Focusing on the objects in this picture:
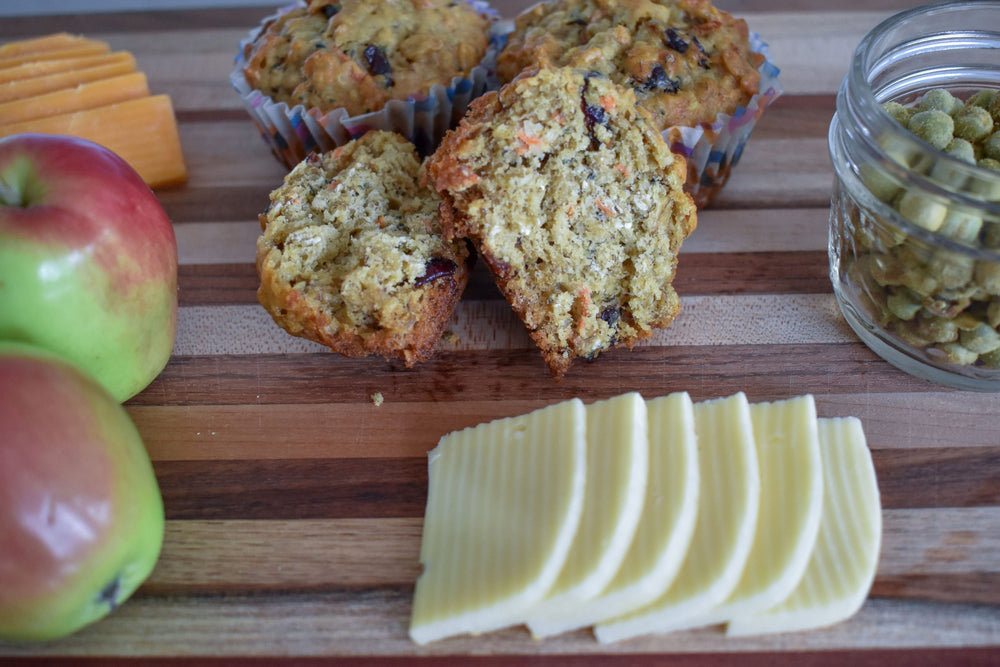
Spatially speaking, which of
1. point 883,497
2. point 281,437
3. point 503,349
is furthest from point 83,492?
point 883,497

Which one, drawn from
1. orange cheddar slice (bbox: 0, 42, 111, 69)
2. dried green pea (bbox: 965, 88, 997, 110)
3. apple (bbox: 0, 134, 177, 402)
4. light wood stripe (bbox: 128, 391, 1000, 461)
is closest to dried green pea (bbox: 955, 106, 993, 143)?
dried green pea (bbox: 965, 88, 997, 110)

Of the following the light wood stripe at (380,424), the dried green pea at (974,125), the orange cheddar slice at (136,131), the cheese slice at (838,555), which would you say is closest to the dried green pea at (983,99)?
the dried green pea at (974,125)

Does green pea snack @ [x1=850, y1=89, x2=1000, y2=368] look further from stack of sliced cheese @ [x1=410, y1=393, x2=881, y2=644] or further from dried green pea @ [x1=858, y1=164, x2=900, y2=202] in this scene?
stack of sliced cheese @ [x1=410, y1=393, x2=881, y2=644]

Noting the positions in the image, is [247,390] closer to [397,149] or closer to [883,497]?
[397,149]

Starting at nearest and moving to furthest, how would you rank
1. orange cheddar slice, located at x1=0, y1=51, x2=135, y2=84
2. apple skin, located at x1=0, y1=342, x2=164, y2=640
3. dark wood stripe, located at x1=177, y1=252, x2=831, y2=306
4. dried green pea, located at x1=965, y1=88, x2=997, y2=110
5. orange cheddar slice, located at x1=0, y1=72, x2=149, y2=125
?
1. apple skin, located at x1=0, y1=342, x2=164, y2=640
2. dried green pea, located at x1=965, y1=88, x2=997, y2=110
3. dark wood stripe, located at x1=177, y1=252, x2=831, y2=306
4. orange cheddar slice, located at x1=0, y1=72, x2=149, y2=125
5. orange cheddar slice, located at x1=0, y1=51, x2=135, y2=84

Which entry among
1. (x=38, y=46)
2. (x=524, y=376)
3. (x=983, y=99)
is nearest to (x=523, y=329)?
(x=524, y=376)

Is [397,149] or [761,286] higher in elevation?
[397,149]

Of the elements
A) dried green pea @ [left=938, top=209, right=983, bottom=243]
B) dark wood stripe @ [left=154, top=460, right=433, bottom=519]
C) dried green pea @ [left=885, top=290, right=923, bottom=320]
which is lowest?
dark wood stripe @ [left=154, top=460, right=433, bottom=519]
